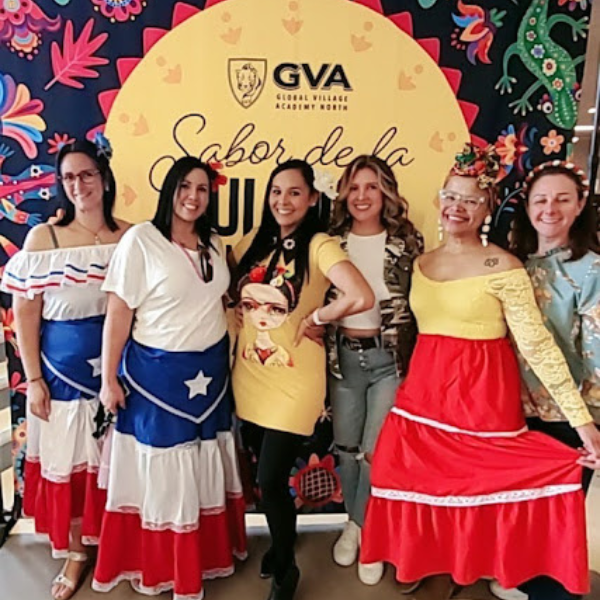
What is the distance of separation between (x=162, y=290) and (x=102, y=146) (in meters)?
0.69

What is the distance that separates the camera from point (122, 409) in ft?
6.84

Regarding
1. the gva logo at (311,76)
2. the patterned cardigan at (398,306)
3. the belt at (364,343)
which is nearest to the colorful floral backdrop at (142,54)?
the gva logo at (311,76)

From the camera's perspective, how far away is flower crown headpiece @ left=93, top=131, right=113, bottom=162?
2219 millimetres

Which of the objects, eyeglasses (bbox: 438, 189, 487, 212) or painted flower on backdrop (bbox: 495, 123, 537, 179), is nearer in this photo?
eyeglasses (bbox: 438, 189, 487, 212)

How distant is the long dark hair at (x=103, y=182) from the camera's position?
7.07ft

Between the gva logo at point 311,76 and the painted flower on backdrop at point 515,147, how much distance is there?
627 mm

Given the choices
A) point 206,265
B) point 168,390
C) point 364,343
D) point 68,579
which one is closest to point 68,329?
point 168,390

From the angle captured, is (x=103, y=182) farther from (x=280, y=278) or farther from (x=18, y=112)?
(x=280, y=278)

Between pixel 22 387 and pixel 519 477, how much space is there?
1.87 metres

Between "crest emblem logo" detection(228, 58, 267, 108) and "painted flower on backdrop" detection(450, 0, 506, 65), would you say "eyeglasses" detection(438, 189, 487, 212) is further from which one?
"crest emblem logo" detection(228, 58, 267, 108)

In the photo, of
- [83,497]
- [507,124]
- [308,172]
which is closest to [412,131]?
[507,124]

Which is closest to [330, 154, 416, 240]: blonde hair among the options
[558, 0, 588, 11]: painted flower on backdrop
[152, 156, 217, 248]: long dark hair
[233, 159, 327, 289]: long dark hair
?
[233, 159, 327, 289]: long dark hair

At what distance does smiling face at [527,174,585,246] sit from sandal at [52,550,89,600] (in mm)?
1937

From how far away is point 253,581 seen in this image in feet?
7.72
